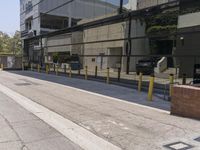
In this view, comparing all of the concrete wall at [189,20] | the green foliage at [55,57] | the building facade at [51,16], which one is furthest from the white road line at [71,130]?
the green foliage at [55,57]

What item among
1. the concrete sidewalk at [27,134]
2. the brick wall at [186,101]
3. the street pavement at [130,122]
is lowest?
the concrete sidewalk at [27,134]

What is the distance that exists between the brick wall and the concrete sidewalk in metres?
3.92

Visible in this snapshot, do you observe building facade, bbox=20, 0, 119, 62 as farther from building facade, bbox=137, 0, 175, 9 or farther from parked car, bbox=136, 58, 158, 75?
parked car, bbox=136, 58, 158, 75

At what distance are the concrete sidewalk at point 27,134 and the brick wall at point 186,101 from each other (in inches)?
154

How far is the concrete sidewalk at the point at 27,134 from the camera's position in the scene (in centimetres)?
575

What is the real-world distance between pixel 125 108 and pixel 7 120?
411 cm

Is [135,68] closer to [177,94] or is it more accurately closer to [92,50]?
[92,50]

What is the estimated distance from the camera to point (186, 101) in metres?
8.33

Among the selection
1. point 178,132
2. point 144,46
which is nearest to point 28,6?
point 144,46

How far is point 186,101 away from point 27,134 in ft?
15.3

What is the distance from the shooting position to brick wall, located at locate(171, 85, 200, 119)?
8039mm

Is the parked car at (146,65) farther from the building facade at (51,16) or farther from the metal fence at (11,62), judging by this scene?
the metal fence at (11,62)

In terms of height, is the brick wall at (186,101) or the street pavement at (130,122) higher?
the brick wall at (186,101)

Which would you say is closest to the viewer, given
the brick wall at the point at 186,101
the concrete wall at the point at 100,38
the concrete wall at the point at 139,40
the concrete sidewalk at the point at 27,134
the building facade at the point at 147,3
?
→ the concrete sidewalk at the point at 27,134
